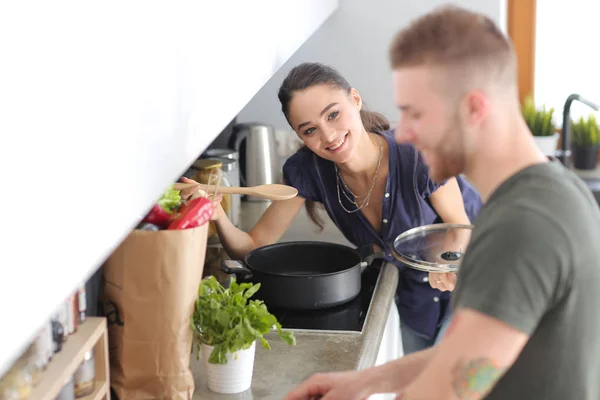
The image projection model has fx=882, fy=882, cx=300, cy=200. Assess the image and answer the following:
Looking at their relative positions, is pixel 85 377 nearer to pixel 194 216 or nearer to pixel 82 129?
pixel 194 216

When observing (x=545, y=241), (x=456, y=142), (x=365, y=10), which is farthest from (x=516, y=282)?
(x=365, y=10)

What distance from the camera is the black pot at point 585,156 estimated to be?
11.3 feet

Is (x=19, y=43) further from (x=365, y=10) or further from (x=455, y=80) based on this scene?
(x=365, y=10)

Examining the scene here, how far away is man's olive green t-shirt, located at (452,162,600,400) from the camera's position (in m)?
0.93

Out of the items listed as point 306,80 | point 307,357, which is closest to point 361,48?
point 306,80

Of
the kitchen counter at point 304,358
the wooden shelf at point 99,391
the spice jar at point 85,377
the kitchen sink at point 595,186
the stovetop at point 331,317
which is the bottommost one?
the kitchen counter at point 304,358

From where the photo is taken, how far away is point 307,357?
1.78 m

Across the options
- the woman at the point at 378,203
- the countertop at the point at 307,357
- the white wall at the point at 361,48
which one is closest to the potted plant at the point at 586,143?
the white wall at the point at 361,48

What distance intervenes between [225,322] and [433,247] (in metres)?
0.74

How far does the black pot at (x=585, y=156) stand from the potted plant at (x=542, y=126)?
0.10 meters

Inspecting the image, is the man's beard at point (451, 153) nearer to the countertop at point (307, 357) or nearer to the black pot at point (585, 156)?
the countertop at point (307, 357)

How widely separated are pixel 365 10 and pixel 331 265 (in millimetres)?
1275

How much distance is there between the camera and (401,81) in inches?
43.2

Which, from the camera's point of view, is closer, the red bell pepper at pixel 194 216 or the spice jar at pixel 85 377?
the spice jar at pixel 85 377
